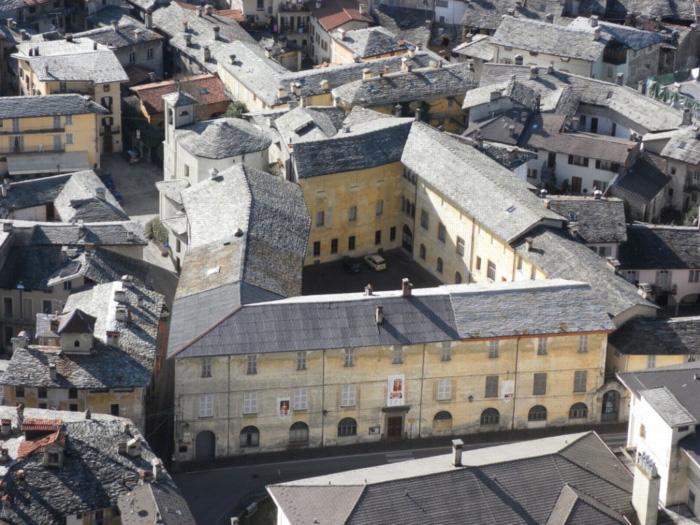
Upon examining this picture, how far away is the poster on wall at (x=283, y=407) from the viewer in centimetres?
12638

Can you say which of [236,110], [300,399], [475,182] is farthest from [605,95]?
[300,399]

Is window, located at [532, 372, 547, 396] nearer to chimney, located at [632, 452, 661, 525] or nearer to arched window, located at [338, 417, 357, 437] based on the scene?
arched window, located at [338, 417, 357, 437]

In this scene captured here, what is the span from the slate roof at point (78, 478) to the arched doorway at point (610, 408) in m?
37.7

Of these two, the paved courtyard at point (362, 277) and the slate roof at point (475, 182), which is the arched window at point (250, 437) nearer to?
the paved courtyard at point (362, 277)

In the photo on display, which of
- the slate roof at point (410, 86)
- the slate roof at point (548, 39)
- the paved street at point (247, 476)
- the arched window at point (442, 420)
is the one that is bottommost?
the paved street at point (247, 476)

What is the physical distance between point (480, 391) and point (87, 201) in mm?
47096

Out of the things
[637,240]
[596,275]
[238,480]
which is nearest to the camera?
[238,480]

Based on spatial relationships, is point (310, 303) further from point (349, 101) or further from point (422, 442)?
point (349, 101)

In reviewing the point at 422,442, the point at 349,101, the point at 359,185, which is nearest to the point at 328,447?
the point at 422,442

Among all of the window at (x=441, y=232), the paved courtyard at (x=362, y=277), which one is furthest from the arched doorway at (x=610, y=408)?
the window at (x=441, y=232)

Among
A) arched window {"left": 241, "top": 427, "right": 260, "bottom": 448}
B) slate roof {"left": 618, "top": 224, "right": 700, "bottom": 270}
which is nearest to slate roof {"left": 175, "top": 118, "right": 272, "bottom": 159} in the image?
slate roof {"left": 618, "top": 224, "right": 700, "bottom": 270}

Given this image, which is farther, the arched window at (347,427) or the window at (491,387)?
the window at (491,387)

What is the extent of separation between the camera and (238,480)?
407 ft

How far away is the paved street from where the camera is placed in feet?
394
